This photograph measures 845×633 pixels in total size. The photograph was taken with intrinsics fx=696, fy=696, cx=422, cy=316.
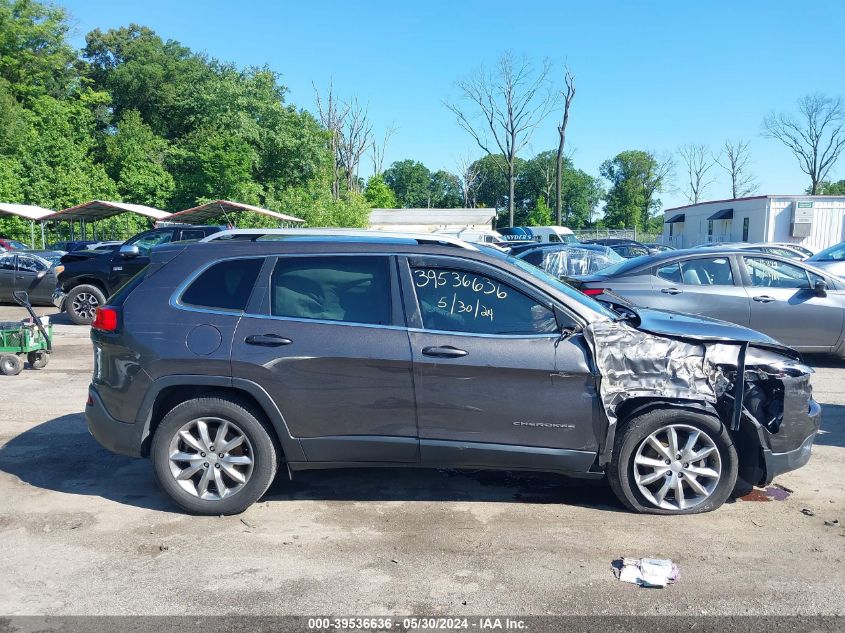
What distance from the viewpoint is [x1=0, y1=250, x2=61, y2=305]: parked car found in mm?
15508

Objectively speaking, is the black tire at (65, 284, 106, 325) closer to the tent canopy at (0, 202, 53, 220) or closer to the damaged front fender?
the damaged front fender

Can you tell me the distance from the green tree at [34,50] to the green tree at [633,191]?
66.2 metres

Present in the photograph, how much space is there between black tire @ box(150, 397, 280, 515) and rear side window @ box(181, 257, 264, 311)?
0.63 metres

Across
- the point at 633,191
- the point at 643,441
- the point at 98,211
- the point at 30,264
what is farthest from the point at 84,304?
the point at 633,191

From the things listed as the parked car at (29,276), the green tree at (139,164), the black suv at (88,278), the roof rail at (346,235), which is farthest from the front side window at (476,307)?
the green tree at (139,164)

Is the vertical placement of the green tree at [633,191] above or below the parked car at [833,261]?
above

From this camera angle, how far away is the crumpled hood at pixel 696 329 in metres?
4.50

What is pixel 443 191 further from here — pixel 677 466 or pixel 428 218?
pixel 677 466

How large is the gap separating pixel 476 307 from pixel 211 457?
198 centimetres

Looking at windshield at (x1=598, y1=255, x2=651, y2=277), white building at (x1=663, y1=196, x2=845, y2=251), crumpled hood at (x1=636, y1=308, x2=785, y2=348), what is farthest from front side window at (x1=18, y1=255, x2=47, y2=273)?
white building at (x1=663, y1=196, x2=845, y2=251)

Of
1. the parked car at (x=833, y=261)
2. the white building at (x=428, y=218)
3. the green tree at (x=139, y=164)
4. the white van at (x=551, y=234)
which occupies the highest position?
the green tree at (x=139, y=164)

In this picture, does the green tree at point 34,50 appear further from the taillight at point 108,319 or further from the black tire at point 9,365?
the taillight at point 108,319

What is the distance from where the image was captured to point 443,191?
360 ft

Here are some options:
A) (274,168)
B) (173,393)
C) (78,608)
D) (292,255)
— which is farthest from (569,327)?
(274,168)
